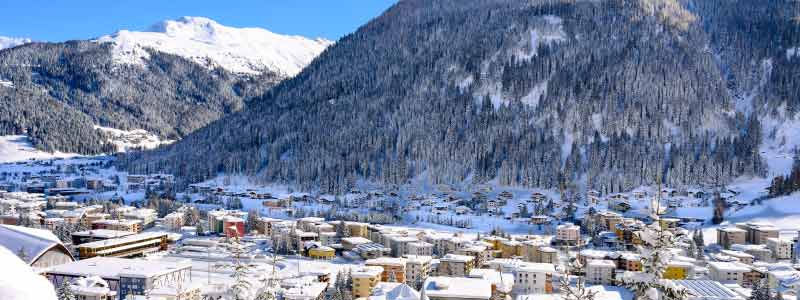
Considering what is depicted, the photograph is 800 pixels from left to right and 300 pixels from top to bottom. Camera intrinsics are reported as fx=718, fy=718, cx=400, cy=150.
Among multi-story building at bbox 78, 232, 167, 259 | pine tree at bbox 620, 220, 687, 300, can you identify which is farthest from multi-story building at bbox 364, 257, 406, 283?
pine tree at bbox 620, 220, 687, 300

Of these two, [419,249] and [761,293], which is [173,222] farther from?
[761,293]

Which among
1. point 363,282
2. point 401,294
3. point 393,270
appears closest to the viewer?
point 401,294

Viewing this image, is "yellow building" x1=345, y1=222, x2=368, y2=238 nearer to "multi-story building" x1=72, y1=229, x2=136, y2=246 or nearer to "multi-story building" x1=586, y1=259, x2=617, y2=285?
"multi-story building" x1=72, y1=229, x2=136, y2=246

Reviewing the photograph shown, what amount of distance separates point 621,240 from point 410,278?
26785mm

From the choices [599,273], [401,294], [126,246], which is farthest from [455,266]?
[126,246]

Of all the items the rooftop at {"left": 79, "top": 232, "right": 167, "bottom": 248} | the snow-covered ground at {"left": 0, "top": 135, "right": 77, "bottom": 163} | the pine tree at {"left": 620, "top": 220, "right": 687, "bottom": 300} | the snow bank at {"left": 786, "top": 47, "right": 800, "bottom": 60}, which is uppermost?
the snow bank at {"left": 786, "top": 47, "right": 800, "bottom": 60}

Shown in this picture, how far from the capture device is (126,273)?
50.2 meters

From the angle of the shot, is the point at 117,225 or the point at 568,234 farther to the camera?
the point at 117,225

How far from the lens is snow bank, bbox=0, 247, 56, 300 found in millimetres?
5445

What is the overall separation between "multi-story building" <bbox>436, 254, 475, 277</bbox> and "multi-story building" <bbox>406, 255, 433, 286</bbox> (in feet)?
3.81

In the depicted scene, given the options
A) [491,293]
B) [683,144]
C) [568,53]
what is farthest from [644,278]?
[568,53]

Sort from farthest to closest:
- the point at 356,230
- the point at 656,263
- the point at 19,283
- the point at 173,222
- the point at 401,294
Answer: the point at 173,222 < the point at 356,230 < the point at 401,294 < the point at 656,263 < the point at 19,283

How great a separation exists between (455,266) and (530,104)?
75.5 m

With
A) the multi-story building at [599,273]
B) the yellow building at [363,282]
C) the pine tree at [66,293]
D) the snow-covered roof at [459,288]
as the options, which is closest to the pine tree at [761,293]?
the multi-story building at [599,273]
